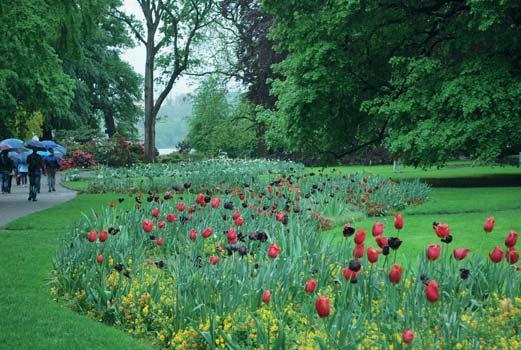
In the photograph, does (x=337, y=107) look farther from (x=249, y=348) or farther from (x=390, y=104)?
(x=249, y=348)

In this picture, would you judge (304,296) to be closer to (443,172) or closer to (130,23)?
(443,172)

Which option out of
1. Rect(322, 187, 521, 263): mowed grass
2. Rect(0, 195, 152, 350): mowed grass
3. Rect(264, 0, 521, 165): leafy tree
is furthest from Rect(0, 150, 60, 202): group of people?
Rect(322, 187, 521, 263): mowed grass

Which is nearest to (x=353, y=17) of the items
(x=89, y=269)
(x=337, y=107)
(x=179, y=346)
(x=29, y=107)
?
(x=337, y=107)

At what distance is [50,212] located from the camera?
58.4 ft

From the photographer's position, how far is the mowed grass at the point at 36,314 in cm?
606

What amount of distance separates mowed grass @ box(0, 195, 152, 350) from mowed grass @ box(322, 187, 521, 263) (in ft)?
9.89

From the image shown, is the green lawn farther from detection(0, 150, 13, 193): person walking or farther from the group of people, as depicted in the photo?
detection(0, 150, 13, 193): person walking

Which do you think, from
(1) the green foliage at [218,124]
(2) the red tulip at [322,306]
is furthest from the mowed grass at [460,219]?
(1) the green foliage at [218,124]

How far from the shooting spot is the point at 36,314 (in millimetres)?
7066

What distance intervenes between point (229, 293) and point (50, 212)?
1288 centimetres

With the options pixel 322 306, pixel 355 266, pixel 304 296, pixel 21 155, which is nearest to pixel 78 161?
pixel 21 155

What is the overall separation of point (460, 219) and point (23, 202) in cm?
1291

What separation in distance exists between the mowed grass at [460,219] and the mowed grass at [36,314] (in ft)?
9.89

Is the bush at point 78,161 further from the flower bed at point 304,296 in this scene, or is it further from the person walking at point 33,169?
the flower bed at point 304,296
